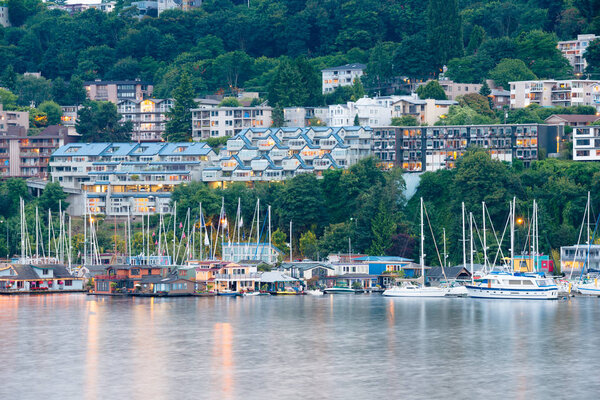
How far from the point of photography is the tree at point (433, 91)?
137 metres

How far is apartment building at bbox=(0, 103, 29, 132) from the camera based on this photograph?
148m

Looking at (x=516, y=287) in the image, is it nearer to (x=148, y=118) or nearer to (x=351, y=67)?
(x=351, y=67)

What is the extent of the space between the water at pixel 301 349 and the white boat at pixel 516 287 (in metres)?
0.82

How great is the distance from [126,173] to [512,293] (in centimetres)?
5551

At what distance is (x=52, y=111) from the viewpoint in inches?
6093

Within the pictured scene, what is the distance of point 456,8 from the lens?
14362cm

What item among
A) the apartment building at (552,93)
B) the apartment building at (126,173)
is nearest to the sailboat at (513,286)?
the apartment building at (552,93)

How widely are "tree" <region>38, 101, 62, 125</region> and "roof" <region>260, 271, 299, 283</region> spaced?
61.6 m

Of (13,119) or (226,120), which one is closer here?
(226,120)

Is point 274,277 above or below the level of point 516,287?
above

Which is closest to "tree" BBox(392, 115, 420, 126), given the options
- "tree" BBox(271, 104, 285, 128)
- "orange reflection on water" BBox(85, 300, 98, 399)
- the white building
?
"tree" BBox(271, 104, 285, 128)

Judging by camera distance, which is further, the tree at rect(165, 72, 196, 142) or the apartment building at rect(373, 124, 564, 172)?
the tree at rect(165, 72, 196, 142)

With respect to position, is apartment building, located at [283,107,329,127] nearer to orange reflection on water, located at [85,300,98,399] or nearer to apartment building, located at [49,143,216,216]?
apartment building, located at [49,143,216,216]

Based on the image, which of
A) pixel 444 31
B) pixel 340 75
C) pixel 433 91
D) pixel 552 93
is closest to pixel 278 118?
pixel 340 75
